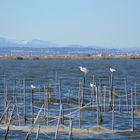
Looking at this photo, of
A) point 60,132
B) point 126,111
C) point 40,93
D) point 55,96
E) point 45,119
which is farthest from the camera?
point 40,93

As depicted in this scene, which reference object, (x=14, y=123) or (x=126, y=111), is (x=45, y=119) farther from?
(x=126, y=111)

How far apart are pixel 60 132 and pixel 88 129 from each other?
171 cm

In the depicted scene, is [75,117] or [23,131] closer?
[23,131]

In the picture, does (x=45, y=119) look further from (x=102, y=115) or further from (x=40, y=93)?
(x=40, y=93)

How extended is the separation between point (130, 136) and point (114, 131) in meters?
0.91

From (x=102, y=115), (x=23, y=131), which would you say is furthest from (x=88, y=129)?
(x=102, y=115)

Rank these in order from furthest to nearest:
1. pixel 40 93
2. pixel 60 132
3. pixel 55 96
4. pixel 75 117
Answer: pixel 40 93, pixel 55 96, pixel 75 117, pixel 60 132

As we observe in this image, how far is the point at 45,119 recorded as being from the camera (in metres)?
33.8

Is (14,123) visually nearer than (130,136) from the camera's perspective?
No

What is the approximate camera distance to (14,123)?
112 feet

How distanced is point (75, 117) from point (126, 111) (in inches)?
Result: 204

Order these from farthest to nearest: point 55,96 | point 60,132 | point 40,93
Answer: point 40,93
point 55,96
point 60,132

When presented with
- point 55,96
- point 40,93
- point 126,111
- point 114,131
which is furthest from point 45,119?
point 40,93

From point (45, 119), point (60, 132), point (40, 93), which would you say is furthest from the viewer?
point (40, 93)
